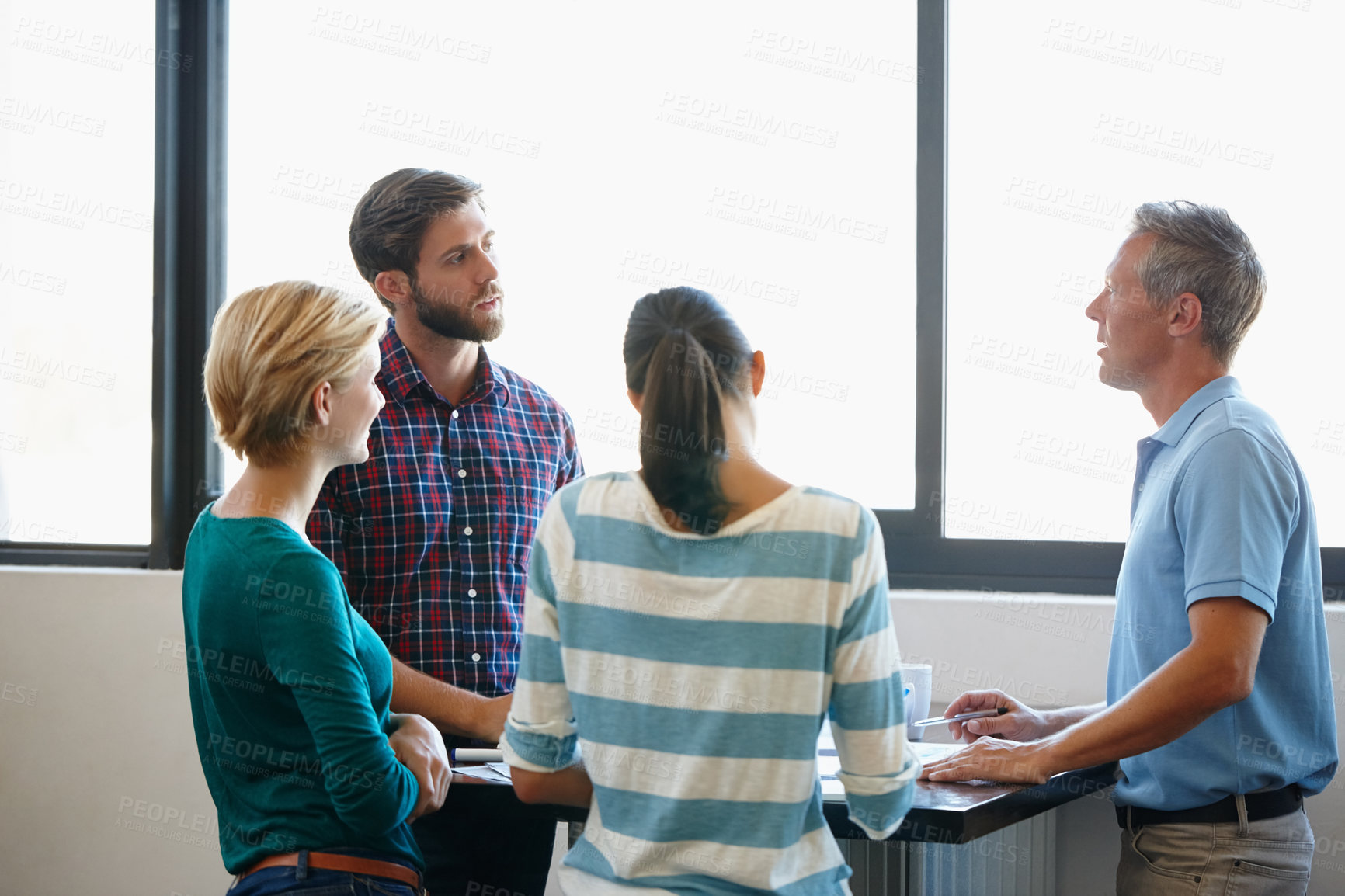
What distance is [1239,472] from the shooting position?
1438 millimetres

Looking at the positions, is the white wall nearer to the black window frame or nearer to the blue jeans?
the black window frame

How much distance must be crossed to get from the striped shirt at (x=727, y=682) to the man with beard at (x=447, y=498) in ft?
1.94

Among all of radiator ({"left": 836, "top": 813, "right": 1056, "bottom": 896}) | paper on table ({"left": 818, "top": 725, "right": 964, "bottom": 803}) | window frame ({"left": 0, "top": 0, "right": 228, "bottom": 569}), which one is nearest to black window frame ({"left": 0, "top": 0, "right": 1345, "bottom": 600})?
window frame ({"left": 0, "top": 0, "right": 228, "bottom": 569})

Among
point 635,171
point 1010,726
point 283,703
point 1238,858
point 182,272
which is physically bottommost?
point 1238,858

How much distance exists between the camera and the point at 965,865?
204cm

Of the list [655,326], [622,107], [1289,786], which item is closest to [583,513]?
[655,326]

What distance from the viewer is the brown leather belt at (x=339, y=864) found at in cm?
123

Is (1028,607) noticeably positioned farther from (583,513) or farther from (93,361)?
(93,361)

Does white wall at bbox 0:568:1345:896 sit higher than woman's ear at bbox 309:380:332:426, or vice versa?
woman's ear at bbox 309:380:332:426

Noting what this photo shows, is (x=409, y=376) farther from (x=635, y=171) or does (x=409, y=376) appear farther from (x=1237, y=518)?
(x=1237, y=518)

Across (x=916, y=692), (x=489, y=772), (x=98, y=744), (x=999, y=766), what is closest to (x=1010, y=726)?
(x=916, y=692)

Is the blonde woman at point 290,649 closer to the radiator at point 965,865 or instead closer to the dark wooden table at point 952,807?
the dark wooden table at point 952,807

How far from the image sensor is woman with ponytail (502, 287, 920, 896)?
3.54 feet

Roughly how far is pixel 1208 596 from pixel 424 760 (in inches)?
39.4
